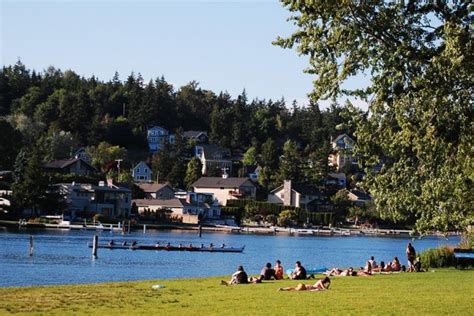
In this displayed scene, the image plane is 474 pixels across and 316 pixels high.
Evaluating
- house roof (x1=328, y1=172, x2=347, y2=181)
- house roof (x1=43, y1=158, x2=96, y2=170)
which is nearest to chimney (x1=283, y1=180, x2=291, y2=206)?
house roof (x1=328, y1=172, x2=347, y2=181)

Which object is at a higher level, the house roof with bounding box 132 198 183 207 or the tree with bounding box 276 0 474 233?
the house roof with bounding box 132 198 183 207

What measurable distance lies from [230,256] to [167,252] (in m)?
5.17

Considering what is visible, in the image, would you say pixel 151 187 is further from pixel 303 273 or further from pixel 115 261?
pixel 303 273

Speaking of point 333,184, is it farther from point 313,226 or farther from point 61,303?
point 61,303

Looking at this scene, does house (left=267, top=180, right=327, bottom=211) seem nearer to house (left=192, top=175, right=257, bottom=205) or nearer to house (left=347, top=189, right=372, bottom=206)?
house (left=192, top=175, right=257, bottom=205)

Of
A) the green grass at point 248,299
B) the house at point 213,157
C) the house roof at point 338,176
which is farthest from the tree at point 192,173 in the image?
the green grass at point 248,299

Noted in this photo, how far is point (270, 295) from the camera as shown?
2712 centimetres

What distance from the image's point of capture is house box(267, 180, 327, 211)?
515 ft

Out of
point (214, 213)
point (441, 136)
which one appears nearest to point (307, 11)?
point (441, 136)

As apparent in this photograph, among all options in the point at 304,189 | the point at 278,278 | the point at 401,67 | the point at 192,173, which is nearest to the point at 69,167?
the point at 192,173

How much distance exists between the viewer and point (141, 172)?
176 meters

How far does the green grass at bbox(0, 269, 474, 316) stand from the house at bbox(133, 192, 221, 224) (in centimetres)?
10396

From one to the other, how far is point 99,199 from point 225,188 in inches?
1470

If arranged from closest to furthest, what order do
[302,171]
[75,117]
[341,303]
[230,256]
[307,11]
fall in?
[307,11]
[341,303]
[230,256]
[302,171]
[75,117]
